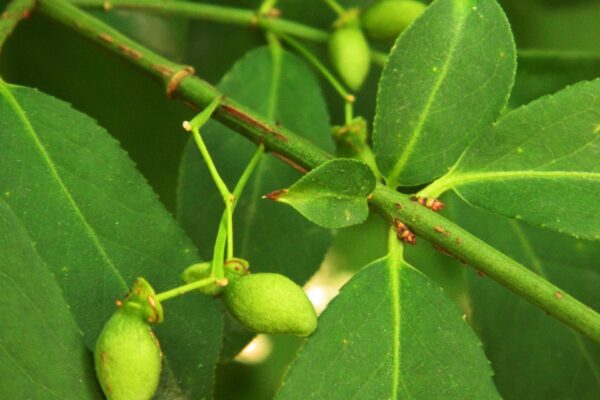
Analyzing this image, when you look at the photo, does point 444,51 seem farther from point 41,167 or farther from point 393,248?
point 41,167

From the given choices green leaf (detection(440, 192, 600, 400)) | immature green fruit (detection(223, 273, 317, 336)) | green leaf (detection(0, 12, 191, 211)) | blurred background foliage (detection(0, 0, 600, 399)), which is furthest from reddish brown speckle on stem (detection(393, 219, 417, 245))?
green leaf (detection(0, 12, 191, 211))

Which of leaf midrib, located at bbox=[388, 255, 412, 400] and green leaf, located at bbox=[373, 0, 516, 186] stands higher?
green leaf, located at bbox=[373, 0, 516, 186]

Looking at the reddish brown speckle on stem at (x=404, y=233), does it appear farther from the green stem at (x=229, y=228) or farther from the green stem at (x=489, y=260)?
the green stem at (x=229, y=228)

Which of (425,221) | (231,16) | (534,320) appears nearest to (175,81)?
(231,16)

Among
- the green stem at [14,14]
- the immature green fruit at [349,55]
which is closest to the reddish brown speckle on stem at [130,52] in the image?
the green stem at [14,14]

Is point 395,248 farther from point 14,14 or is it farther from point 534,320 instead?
point 14,14

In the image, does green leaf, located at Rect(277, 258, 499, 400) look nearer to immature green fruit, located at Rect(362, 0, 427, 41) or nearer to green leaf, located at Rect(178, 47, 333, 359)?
green leaf, located at Rect(178, 47, 333, 359)

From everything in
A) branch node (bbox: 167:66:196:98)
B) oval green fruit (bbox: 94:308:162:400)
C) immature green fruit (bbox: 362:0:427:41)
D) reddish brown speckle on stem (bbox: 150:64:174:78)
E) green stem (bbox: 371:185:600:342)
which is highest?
immature green fruit (bbox: 362:0:427:41)
